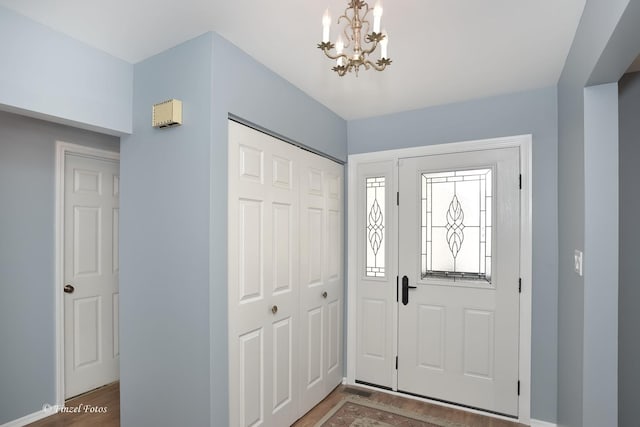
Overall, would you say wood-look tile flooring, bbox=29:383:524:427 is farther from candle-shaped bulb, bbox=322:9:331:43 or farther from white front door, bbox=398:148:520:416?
candle-shaped bulb, bbox=322:9:331:43

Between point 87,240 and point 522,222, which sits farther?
point 87,240

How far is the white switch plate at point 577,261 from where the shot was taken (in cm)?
180

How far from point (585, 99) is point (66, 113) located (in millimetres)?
2640

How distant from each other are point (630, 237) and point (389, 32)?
1.88 m

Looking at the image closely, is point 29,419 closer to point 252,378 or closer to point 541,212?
point 252,378

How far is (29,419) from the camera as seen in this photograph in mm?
2529

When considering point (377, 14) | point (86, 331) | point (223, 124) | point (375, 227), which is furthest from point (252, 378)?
point (377, 14)

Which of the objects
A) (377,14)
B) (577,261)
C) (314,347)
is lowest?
(314,347)

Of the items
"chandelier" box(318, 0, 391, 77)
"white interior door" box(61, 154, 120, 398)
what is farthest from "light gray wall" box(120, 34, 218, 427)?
"white interior door" box(61, 154, 120, 398)

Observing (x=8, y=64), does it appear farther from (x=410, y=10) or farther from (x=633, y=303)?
(x=633, y=303)

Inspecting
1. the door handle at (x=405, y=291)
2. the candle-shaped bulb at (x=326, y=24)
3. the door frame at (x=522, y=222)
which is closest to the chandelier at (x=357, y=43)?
the candle-shaped bulb at (x=326, y=24)

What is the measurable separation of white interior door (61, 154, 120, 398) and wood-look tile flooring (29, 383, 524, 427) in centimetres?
13

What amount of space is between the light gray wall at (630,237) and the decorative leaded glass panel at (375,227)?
5.33 feet

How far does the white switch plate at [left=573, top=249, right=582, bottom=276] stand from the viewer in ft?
5.91
